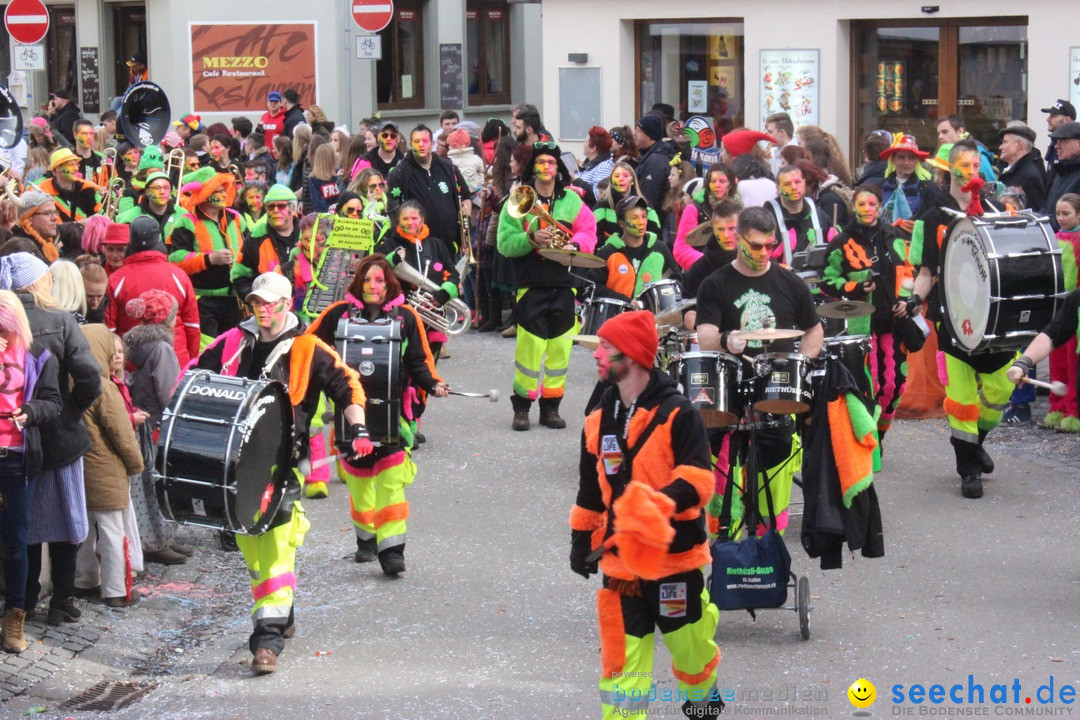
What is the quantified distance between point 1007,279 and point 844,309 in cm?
92

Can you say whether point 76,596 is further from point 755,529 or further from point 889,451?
point 889,451

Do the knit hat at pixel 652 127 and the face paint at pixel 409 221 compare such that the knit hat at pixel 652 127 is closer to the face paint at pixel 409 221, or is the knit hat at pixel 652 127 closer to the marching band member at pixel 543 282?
the marching band member at pixel 543 282

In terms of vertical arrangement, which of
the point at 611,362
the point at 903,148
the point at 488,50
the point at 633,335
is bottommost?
the point at 611,362

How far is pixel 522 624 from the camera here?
25.8ft

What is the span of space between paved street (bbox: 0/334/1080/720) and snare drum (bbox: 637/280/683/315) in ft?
4.33

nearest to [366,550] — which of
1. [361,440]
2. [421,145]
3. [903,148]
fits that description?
[361,440]

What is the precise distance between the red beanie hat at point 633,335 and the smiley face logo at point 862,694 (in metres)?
1.75

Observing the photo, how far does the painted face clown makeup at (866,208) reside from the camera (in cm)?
1023

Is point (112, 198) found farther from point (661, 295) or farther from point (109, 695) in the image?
point (109, 695)

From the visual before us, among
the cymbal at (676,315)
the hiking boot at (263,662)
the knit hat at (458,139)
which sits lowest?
the hiking boot at (263,662)

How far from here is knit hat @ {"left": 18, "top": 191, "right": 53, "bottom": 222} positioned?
34.1 feet

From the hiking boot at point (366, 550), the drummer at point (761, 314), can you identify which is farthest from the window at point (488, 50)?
the drummer at point (761, 314)

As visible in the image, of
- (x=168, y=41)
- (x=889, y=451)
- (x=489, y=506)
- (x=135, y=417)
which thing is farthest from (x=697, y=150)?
(x=168, y=41)

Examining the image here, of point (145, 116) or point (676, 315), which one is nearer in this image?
point (676, 315)
